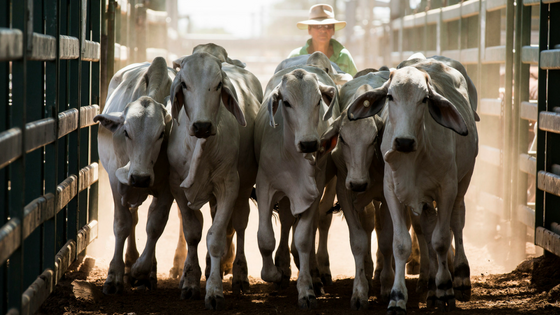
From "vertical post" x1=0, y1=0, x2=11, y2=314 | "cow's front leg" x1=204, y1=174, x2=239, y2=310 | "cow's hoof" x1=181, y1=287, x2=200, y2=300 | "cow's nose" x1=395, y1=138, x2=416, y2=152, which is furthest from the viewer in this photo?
"cow's hoof" x1=181, y1=287, x2=200, y2=300

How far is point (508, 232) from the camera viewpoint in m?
8.20

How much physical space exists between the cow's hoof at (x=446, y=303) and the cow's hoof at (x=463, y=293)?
45 centimetres

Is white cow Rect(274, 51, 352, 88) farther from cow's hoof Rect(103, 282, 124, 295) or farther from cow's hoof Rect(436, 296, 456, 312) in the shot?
cow's hoof Rect(103, 282, 124, 295)

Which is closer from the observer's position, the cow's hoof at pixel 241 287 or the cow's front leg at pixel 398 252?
the cow's front leg at pixel 398 252

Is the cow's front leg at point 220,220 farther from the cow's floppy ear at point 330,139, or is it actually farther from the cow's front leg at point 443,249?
the cow's front leg at point 443,249

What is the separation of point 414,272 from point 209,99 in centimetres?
342

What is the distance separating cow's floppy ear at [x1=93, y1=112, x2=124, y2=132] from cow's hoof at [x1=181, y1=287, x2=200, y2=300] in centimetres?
149

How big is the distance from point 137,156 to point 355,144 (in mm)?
1715

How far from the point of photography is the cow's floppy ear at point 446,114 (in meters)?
5.05

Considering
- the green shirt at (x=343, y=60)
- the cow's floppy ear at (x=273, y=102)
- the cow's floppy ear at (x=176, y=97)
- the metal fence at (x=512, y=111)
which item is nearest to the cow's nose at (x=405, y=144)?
the cow's floppy ear at (x=273, y=102)

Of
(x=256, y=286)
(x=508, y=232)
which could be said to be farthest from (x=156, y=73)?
(x=508, y=232)

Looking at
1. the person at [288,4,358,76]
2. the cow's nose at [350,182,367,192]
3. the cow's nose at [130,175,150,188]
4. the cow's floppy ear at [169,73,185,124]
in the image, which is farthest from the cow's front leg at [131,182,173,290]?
the person at [288,4,358,76]

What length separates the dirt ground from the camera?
5.25 m

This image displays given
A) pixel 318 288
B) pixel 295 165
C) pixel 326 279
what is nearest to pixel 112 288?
pixel 318 288
